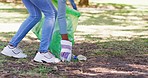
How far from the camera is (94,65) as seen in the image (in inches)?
212

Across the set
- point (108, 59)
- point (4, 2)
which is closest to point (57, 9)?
point (108, 59)

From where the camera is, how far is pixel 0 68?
4.95 meters

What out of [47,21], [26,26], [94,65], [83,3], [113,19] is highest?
[47,21]

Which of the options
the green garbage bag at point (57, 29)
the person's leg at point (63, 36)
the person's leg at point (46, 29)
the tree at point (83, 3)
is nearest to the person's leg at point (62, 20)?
the person's leg at point (63, 36)

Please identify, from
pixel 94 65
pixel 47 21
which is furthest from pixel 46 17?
pixel 94 65

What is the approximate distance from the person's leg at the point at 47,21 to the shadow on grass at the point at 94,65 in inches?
12.3

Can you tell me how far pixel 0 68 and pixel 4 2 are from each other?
19.4 metres

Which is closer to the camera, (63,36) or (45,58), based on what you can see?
(45,58)

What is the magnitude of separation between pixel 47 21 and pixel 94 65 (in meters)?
0.84

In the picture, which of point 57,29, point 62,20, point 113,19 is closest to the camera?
point 62,20

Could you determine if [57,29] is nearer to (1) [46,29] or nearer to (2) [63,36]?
(2) [63,36]

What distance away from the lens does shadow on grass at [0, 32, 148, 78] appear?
15.4 feet

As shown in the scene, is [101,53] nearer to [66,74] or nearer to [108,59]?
[108,59]

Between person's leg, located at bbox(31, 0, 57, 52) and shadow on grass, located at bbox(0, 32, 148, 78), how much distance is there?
312mm
